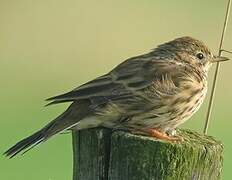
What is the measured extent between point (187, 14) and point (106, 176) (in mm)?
17944

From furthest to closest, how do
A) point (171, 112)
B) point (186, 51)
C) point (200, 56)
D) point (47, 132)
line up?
point (200, 56), point (186, 51), point (171, 112), point (47, 132)

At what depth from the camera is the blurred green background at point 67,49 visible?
1493cm

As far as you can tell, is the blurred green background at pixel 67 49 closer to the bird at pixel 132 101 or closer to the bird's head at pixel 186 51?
the bird's head at pixel 186 51

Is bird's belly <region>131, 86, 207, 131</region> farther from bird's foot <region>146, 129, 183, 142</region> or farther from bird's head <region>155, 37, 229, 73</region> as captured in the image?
bird's head <region>155, 37, 229, 73</region>

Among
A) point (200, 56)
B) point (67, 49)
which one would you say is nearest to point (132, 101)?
point (200, 56)

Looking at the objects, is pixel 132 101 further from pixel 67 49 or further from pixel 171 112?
pixel 67 49

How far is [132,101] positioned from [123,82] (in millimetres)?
174

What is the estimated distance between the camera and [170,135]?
7.54m

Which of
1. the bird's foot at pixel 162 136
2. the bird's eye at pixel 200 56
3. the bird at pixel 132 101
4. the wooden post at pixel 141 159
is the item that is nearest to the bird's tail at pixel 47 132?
the bird at pixel 132 101

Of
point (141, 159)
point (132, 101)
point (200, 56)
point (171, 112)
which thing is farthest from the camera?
point (200, 56)

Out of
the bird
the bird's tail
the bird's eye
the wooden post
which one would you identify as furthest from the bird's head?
the wooden post

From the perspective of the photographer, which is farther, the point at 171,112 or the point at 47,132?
the point at 171,112

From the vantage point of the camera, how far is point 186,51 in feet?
29.8

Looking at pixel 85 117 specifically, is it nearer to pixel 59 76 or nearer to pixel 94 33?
pixel 59 76
